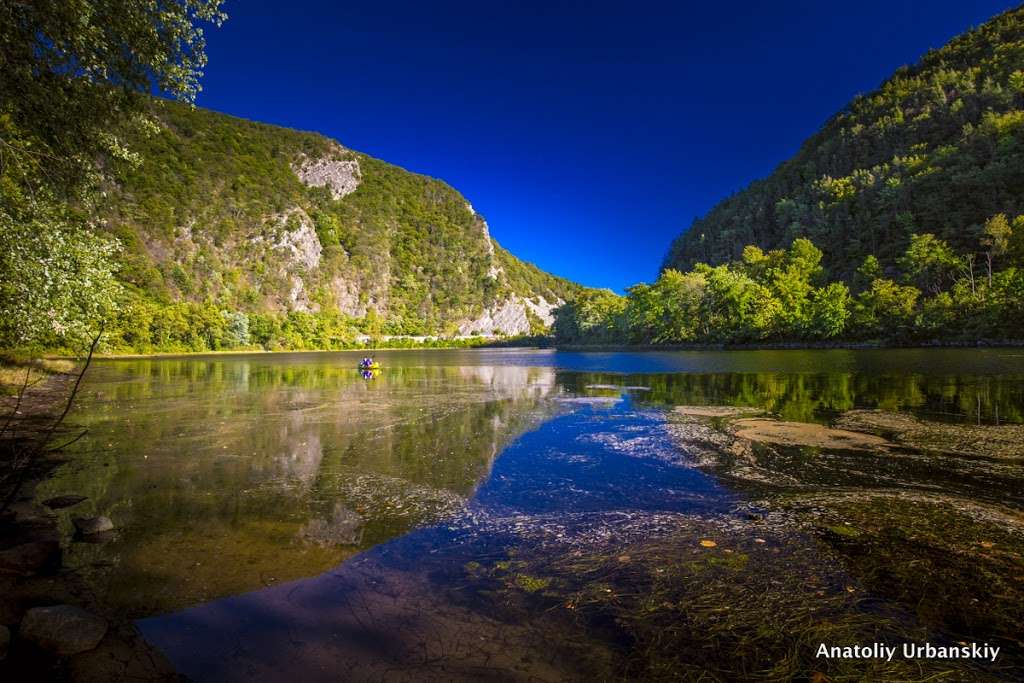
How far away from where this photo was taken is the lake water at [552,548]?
15.4 feet

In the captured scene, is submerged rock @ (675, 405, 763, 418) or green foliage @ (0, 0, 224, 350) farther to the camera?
submerged rock @ (675, 405, 763, 418)

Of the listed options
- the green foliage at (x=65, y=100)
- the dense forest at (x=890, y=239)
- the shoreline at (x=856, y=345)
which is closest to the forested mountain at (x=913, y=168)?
the dense forest at (x=890, y=239)

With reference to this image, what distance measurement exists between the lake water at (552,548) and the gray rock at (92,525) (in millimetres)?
183

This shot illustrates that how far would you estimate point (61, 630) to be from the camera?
4609 mm

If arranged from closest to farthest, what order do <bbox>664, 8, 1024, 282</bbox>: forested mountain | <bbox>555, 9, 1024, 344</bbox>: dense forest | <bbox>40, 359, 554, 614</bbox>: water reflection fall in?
1. <bbox>40, 359, 554, 614</bbox>: water reflection
2. <bbox>555, 9, 1024, 344</bbox>: dense forest
3. <bbox>664, 8, 1024, 282</bbox>: forested mountain

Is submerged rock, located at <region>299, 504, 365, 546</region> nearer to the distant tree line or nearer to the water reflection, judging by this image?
the water reflection

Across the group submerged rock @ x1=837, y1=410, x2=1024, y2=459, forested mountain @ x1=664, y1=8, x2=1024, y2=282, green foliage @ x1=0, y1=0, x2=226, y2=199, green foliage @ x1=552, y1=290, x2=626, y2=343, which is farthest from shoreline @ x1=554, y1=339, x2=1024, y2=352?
green foliage @ x1=0, y1=0, x2=226, y2=199

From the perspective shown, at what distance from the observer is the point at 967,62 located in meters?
167

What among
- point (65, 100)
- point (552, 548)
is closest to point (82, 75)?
point (65, 100)

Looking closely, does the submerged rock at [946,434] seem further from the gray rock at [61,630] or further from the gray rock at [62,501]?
the gray rock at [62,501]

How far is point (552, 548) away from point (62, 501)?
892cm

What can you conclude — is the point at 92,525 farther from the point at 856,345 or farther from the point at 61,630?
the point at 856,345

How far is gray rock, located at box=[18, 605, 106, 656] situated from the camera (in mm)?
4523

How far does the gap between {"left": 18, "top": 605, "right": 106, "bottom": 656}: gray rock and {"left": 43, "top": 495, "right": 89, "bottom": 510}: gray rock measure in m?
5.33
